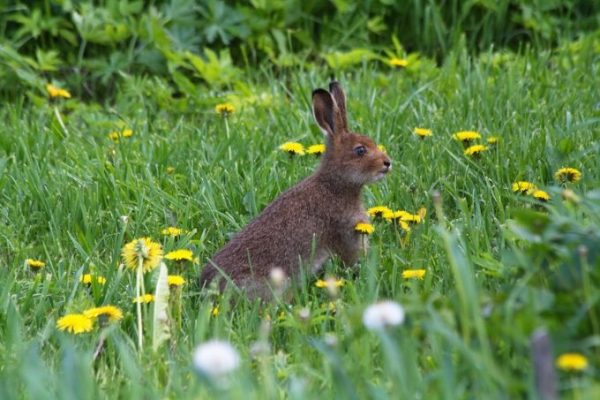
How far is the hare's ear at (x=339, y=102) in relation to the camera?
5.18 m

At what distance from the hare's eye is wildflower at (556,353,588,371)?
238 centimetres

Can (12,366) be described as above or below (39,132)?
above

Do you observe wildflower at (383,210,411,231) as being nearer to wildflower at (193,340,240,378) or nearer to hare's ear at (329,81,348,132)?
hare's ear at (329,81,348,132)

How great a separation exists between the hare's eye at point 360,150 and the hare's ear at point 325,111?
154 millimetres

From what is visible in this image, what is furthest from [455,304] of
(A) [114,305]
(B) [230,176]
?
(B) [230,176]

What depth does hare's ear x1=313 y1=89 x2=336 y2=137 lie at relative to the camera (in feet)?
16.8

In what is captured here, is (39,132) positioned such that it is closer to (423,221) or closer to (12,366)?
(423,221)

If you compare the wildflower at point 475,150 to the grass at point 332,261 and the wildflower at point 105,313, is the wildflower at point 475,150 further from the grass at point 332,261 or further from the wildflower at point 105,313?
the wildflower at point 105,313

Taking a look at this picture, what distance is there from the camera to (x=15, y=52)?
7383 millimetres

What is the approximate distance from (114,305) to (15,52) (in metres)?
3.50

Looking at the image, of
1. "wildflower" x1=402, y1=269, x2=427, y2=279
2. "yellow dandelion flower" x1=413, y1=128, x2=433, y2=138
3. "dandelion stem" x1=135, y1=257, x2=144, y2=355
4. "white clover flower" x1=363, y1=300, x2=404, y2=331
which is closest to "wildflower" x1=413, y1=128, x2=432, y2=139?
"yellow dandelion flower" x1=413, y1=128, x2=433, y2=138

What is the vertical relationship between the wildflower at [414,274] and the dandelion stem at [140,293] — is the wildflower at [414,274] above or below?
below

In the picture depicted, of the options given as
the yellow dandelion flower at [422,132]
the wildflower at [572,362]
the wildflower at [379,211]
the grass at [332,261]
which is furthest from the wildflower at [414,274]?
the wildflower at [572,362]

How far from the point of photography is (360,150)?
508 cm
